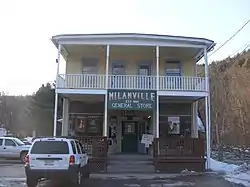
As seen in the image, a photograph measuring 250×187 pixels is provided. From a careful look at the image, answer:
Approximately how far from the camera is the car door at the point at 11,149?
24047 millimetres

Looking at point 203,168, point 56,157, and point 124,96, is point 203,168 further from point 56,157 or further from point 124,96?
point 56,157

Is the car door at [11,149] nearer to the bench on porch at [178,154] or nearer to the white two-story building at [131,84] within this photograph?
the white two-story building at [131,84]

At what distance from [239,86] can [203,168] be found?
31.5m

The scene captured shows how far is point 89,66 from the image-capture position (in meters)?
22.6

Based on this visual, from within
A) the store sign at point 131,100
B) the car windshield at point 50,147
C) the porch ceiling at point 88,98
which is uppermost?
the porch ceiling at point 88,98

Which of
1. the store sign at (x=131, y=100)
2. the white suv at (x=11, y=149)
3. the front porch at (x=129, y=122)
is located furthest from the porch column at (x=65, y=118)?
the store sign at (x=131, y=100)

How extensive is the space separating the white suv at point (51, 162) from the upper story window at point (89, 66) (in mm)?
10675

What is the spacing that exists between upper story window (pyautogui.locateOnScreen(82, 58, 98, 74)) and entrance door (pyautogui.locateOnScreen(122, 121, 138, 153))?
3.97m

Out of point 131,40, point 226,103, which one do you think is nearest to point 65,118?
point 131,40

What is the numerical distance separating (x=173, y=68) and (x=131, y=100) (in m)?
4.67

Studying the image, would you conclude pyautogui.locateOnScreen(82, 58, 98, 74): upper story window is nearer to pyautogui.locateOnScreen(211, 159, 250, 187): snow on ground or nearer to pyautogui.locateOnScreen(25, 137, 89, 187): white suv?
pyautogui.locateOnScreen(211, 159, 250, 187): snow on ground

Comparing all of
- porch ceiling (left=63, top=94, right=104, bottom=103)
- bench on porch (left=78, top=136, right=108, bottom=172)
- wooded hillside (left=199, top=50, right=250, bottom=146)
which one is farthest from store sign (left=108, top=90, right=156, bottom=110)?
wooded hillside (left=199, top=50, right=250, bottom=146)

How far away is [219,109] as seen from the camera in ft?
159

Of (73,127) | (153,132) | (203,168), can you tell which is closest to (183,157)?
(203,168)
